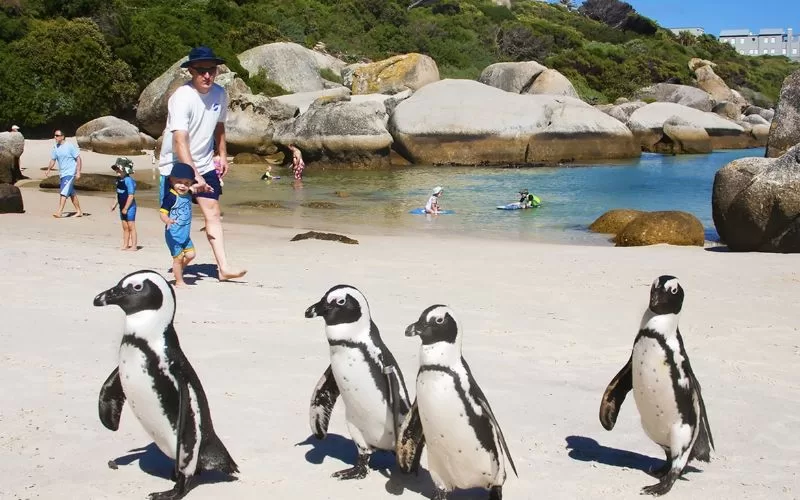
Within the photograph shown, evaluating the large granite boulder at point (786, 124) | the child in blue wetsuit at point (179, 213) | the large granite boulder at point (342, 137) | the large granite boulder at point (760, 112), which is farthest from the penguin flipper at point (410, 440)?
the large granite boulder at point (760, 112)

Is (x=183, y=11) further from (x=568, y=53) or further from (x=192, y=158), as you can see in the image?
(x=192, y=158)

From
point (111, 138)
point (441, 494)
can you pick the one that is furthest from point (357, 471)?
point (111, 138)

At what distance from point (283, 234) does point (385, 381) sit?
9450 mm

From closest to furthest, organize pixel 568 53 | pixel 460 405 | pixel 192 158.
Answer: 1. pixel 460 405
2. pixel 192 158
3. pixel 568 53

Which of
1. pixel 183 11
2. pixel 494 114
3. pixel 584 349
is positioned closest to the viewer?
pixel 584 349

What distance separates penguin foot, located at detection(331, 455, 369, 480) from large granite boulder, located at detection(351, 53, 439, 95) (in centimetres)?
3850

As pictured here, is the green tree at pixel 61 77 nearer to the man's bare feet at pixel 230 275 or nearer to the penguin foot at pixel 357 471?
the man's bare feet at pixel 230 275

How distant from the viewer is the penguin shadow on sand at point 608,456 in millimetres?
3689

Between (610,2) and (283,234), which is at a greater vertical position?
(610,2)

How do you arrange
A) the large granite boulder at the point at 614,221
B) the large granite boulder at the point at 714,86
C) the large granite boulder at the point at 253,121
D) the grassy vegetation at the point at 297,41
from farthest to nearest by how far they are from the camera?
the large granite boulder at the point at 714,86 → the grassy vegetation at the point at 297,41 → the large granite boulder at the point at 253,121 → the large granite boulder at the point at 614,221

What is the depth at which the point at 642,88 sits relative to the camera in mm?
56781

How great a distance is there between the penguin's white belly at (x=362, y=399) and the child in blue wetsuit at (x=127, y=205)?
664 centimetres

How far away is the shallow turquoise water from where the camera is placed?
52.9 feet

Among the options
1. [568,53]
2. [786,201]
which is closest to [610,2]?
[568,53]
